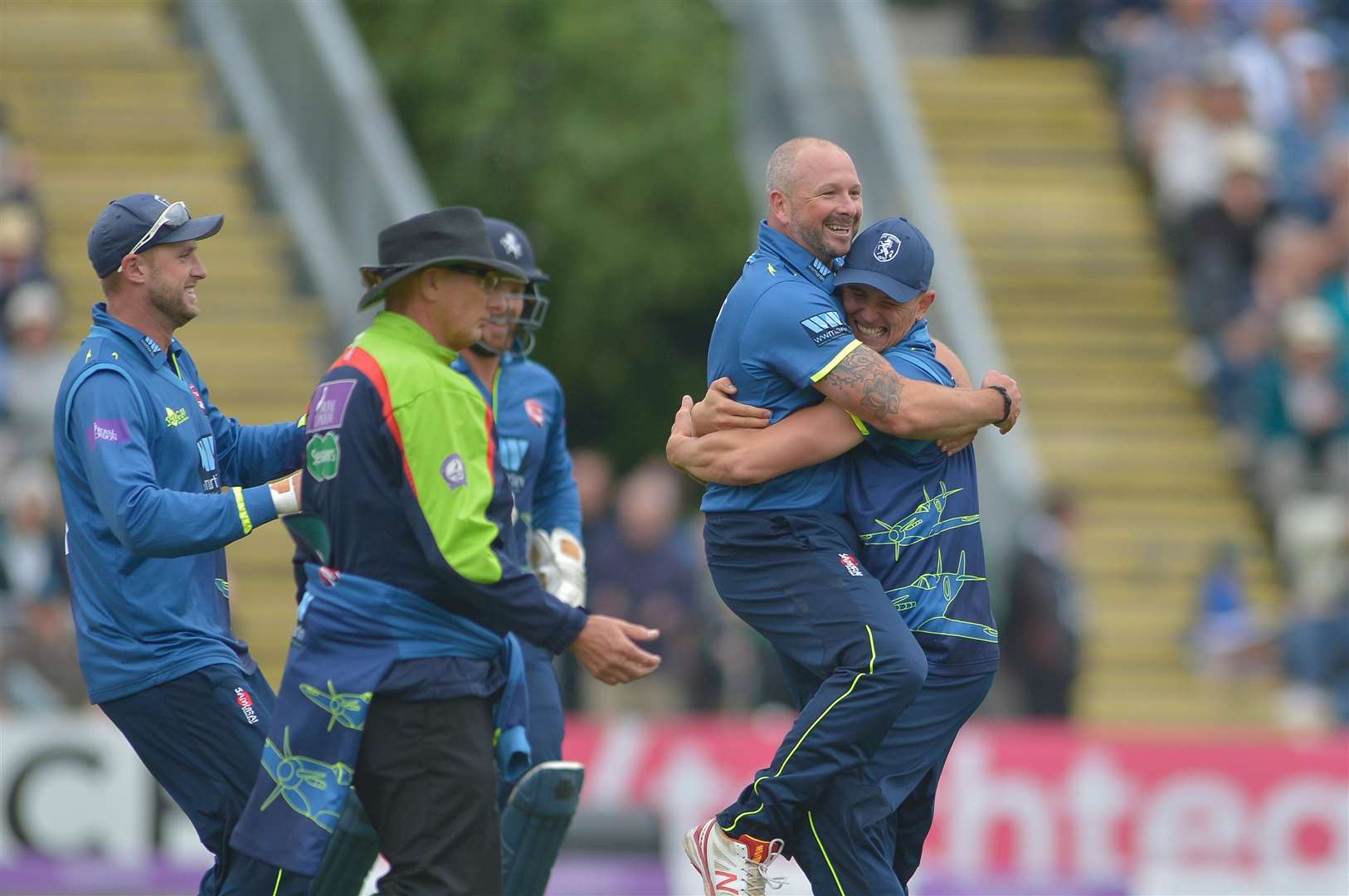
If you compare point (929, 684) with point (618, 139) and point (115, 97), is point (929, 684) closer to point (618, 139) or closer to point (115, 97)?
point (115, 97)

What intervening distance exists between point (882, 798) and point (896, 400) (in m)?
1.23

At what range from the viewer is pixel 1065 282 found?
19000 millimetres

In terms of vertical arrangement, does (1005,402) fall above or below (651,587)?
above

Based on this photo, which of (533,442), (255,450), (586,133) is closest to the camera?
(255,450)

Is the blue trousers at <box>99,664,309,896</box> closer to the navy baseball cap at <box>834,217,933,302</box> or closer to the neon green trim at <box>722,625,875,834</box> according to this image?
the neon green trim at <box>722,625,875,834</box>

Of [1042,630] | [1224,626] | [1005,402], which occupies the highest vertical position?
[1005,402]

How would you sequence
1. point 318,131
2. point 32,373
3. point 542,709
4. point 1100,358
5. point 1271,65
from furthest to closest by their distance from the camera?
point 1100,358 → point 1271,65 → point 318,131 → point 32,373 → point 542,709

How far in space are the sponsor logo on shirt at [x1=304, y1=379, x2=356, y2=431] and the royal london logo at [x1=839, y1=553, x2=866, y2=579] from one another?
62.6 inches

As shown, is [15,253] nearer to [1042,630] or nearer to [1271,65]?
[1042,630]

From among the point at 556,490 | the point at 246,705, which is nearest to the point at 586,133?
the point at 556,490

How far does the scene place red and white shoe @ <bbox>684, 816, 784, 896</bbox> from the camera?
7.02m

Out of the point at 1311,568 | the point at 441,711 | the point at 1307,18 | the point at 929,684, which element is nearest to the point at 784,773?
the point at 929,684

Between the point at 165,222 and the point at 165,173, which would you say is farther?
the point at 165,173

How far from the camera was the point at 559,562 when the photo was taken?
827 centimetres
